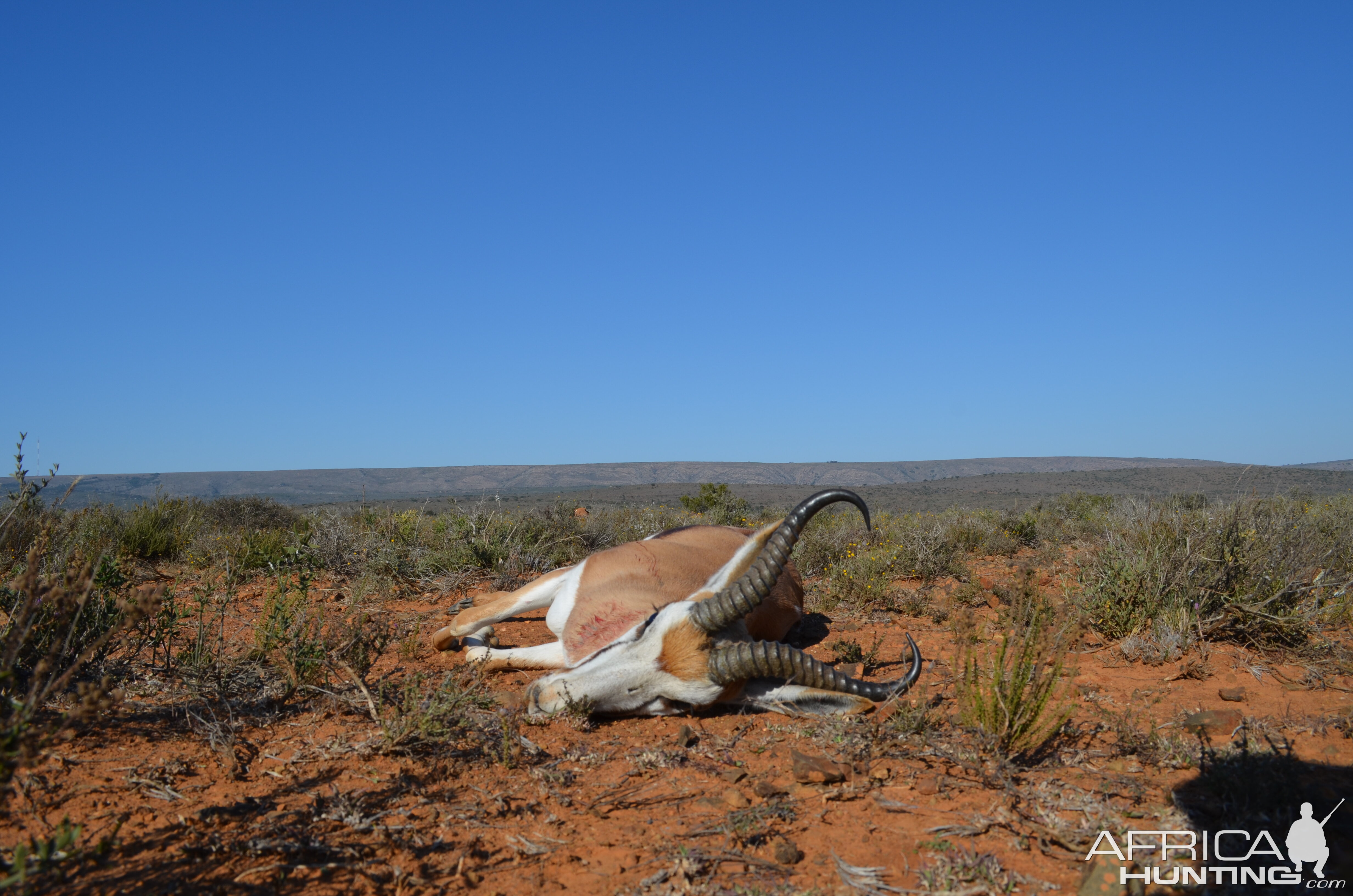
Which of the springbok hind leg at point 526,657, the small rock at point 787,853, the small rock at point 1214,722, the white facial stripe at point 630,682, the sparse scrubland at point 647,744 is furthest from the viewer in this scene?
the springbok hind leg at point 526,657

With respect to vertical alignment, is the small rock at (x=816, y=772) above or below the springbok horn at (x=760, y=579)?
below

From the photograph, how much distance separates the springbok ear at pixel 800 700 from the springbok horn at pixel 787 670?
1.3 inches

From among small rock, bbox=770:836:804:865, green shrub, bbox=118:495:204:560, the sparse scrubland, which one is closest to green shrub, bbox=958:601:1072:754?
the sparse scrubland

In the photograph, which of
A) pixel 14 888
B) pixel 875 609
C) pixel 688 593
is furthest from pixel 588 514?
pixel 14 888

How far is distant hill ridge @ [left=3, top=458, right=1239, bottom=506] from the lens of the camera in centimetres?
6656

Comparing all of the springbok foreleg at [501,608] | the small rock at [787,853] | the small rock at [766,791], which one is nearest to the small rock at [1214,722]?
the small rock at [766,791]

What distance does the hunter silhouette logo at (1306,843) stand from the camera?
2842 mm

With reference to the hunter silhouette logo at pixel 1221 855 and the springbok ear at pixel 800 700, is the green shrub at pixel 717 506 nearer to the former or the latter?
the springbok ear at pixel 800 700

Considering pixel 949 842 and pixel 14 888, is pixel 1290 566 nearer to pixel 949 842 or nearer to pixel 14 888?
pixel 949 842

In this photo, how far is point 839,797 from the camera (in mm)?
3506

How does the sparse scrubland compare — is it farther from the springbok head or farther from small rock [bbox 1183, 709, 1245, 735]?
the springbok head

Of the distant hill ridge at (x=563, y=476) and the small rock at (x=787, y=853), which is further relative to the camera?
the distant hill ridge at (x=563, y=476)

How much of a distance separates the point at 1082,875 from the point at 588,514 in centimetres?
966

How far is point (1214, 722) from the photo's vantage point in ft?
13.8
